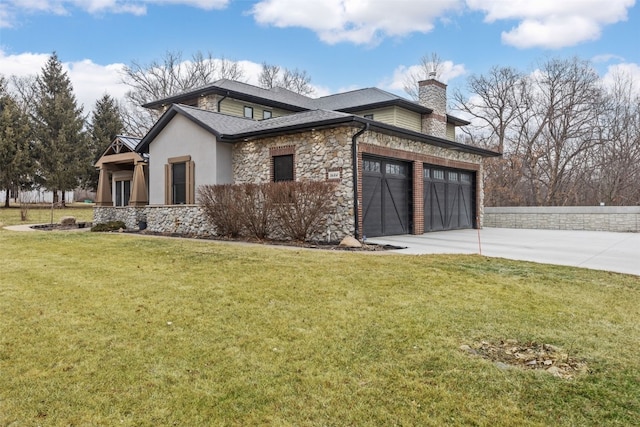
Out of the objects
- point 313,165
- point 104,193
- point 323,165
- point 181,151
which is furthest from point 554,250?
point 104,193

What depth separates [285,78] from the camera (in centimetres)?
4012

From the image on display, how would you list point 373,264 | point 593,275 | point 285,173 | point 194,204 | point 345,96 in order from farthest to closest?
point 345,96, point 194,204, point 285,173, point 373,264, point 593,275

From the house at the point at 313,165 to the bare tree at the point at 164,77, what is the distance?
63.4 ft

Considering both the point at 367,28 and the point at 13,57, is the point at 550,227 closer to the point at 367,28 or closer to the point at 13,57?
the point at 367,28

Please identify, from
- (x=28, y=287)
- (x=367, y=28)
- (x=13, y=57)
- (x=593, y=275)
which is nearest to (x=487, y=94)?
(x=367, y=28)

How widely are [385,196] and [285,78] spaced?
29697 mm

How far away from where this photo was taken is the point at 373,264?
764 cm

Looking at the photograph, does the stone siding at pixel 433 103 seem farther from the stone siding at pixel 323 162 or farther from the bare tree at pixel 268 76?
the bare tree at pixel 268 76

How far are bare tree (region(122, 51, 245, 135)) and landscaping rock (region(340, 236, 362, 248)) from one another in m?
30.6

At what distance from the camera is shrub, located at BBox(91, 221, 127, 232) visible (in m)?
15.8

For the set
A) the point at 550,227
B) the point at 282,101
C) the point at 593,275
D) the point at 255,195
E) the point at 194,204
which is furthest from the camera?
the point at 282,101

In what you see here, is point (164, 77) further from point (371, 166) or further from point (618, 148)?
point (618, 148)

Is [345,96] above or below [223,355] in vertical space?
above

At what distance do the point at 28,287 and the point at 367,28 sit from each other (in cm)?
2294
